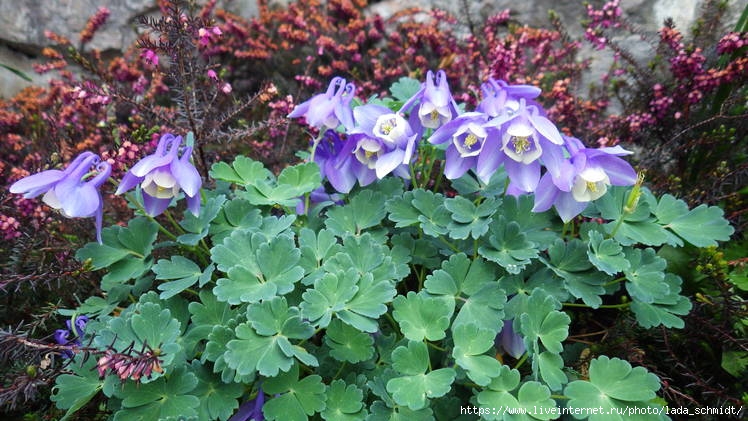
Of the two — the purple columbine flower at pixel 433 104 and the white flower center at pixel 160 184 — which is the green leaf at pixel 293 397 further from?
the purple columbine flower at pixel 433 104

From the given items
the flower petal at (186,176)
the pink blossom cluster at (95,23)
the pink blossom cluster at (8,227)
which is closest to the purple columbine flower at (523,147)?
the flower petal at (186,176)

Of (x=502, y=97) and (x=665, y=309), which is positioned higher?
(x=502, y=97)

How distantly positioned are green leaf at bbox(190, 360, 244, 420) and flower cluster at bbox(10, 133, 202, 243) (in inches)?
15.4

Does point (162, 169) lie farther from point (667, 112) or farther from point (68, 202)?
point (667, 112)

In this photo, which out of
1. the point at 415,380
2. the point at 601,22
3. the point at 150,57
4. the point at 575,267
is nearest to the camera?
the point at 415,380

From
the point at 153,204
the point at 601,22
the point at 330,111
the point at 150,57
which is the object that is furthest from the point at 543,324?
the point at 601,22

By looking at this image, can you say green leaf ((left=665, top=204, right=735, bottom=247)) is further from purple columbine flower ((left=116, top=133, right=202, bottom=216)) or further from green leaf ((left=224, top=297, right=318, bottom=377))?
purple columbine flower ((left=116, top=133, right=202, bottom=216))

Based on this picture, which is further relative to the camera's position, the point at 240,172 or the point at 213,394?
the point at 240,172

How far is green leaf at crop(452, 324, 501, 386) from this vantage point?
1041 mm

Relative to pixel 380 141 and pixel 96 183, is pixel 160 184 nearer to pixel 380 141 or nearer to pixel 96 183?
pixel 96 183

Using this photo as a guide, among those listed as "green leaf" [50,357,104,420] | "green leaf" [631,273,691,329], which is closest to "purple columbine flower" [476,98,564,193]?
"green leaf" [631,273,691,329]

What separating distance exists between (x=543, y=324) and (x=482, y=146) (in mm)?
439

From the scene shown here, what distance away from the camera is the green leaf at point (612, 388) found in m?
1.06

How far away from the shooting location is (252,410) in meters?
1.20
